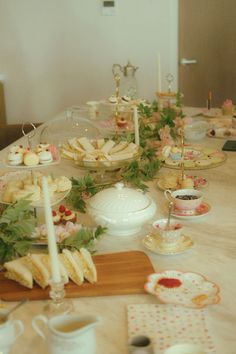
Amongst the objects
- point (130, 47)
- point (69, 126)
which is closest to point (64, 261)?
point (69, 126)

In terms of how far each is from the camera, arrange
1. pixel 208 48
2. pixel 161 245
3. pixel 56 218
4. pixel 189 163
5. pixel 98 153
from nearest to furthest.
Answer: pixel 161 245 < pixel 56 218 < pixel 98 153 < pixel 189 163 < pixel 208 48

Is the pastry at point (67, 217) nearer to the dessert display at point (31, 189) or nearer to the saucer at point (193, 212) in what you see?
the dessert display at point (31, 189)

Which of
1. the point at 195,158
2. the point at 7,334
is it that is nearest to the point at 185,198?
the point at 195,158

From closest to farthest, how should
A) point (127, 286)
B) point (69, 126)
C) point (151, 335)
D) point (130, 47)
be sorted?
point (151, 335)
point (127, 286)
point (69, 126)
point (130, 47)

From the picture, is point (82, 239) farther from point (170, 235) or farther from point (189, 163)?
point (189, 163)

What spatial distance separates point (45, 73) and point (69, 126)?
7.57ft

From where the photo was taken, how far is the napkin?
94cm

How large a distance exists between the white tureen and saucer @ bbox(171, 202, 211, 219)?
0.49ft

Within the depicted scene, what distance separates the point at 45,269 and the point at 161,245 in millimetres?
346

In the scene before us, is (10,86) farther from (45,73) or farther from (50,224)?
(50,224)

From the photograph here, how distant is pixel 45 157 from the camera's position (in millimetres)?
1492

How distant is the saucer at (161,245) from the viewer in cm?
130

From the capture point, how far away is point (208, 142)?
2.48 m

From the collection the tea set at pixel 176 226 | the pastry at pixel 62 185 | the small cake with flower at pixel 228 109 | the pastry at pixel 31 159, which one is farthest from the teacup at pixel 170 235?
the small cake with flower at pixel 228 109
